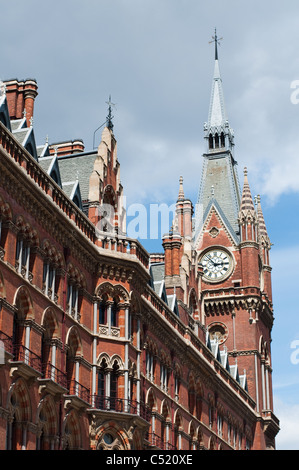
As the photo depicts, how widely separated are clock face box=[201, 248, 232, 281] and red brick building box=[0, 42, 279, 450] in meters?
19.0

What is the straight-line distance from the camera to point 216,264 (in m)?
101

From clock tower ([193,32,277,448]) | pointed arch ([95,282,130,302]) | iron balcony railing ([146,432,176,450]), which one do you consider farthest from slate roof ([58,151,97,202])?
clock tower ([193,32,277,448])

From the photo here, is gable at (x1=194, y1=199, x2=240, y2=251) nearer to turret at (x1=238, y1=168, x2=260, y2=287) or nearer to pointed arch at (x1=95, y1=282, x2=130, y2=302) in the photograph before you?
turret at (x1=238, y1=168, x2=260, y2=287)

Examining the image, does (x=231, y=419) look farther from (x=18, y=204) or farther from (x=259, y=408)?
(x=18, y=204)

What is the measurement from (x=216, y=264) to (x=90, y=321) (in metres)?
51.9

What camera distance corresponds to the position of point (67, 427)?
4584 cm

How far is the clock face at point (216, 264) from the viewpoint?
99.6 metres

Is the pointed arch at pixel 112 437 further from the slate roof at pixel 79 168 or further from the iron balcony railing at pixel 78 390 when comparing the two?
the slate roof at pixel 79 168

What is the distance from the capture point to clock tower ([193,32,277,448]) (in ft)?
309

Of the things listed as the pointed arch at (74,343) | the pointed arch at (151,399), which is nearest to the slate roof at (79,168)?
the pointed arch at (74,343)

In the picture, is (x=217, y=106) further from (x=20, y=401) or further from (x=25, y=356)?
(x=20, y=401)

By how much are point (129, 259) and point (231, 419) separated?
3191 centimetres

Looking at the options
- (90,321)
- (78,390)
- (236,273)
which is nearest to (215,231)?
(236,273)
